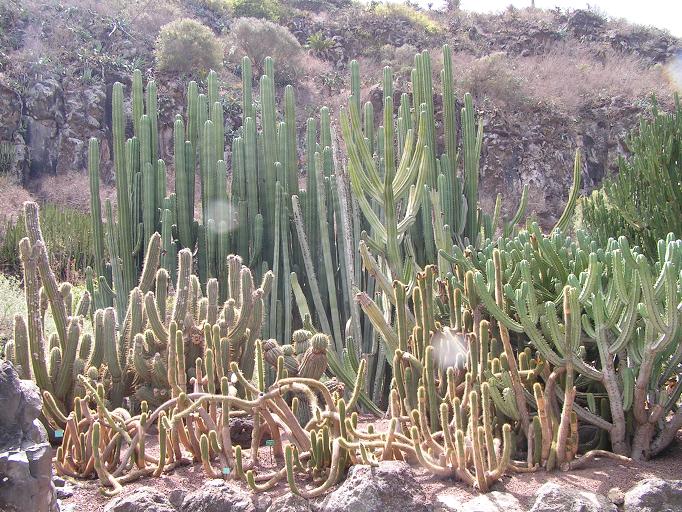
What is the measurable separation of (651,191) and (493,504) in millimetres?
5589

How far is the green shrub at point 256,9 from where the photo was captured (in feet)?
98.9

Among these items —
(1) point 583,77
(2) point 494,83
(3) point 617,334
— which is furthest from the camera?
(1) point 583,77

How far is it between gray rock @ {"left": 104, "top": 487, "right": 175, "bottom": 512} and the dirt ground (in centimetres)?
14

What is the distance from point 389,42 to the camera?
2961cm

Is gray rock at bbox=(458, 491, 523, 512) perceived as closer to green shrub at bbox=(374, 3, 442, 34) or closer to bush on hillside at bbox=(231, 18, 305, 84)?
bush on hillside at bbox=(231, 18, 305, 84)

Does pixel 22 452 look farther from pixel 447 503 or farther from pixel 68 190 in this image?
pixel 68 190

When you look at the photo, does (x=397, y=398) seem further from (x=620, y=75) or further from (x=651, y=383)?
(x=620, y=75)

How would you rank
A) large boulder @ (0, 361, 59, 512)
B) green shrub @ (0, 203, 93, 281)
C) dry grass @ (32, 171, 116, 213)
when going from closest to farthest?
large boulder @ (0, 361, 59, 512) < green shrub @ (0, 203, 93, 281) < dry grass @ (32, 171, 116, 213)

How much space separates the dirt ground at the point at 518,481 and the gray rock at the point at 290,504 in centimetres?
9

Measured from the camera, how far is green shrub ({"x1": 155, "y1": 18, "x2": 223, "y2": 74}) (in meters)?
23.1

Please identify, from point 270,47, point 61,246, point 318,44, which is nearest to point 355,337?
point 61,246

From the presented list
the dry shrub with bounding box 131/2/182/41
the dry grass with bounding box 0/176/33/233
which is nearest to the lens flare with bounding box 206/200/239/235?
the dry grass with bounding box 0/176/33/233

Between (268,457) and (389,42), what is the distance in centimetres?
2742

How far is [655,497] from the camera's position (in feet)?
9.61
